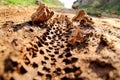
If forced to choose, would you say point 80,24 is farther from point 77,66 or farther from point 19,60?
point 19,60

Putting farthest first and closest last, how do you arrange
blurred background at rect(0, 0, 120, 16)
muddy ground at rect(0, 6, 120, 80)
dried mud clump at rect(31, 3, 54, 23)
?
blurred background at rect(0, 0, 120, 16), dried mud clump at rect(31, 3, 54, 23), muddy ground at rect(0, 6, 120, 80)

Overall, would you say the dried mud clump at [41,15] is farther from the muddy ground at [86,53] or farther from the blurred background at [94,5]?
the blurred background at [94,5]

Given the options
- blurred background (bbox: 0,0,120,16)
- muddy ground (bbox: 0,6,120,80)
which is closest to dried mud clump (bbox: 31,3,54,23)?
muddy ground (bbox: 0,6,120,80)

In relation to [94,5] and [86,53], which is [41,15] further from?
→ [94,5]

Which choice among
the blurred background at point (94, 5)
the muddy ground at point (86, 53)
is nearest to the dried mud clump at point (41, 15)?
the muddy ground at point (86, 53)

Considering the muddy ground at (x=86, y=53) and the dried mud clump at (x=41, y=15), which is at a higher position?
the dried mud clump at (x=41, y=15)

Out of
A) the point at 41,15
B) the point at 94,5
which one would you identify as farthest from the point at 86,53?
the point at 94,5

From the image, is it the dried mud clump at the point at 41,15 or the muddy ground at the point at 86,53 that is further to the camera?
the dried mud clump at the point at 41,15

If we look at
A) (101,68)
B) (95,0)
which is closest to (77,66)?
(101,68)

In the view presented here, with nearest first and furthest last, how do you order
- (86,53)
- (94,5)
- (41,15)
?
1. (86,53)
2. (41,15)
3. (94,5)

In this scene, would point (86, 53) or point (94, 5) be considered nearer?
point (86, 53)

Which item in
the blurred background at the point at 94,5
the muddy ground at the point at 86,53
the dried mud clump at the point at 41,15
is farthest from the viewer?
the blurred background at the point at 94,5

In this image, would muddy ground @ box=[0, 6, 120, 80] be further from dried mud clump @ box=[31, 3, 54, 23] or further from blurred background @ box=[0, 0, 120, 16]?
blurred background @ box=[0, 0, 120, 16]
